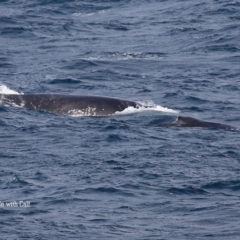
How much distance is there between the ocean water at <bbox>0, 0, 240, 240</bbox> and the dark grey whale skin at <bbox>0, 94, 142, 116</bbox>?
427mm

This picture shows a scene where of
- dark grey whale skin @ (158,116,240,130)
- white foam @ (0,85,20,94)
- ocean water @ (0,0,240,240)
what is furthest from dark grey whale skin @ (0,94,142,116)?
white foam @ (0,85,20,94)

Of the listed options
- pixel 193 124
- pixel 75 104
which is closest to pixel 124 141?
pixel 193 124

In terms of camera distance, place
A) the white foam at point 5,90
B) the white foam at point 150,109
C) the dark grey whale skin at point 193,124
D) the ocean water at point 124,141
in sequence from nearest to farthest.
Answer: the ocean water at point 124,141
the dark grey whale skin at point 193,124
the white foam at point 150,109
the white foam at point 5,90

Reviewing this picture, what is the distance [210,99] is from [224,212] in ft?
42.8

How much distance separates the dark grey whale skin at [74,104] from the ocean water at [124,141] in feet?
1.40

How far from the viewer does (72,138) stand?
2791cm

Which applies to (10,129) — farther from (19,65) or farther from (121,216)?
(19,65)

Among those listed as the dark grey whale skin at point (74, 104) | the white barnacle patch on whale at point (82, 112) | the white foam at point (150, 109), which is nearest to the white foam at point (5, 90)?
the dark grey whale skin at point (74, 104)

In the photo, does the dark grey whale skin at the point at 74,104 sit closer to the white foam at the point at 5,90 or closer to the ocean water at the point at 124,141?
the ocean water at the point at 124,141

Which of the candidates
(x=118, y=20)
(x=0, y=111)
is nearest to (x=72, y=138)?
(x=0, y=111)

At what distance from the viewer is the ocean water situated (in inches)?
832

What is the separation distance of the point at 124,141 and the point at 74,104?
4112mm

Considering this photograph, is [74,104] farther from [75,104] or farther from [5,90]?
[5,90]

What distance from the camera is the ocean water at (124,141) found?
69.4ft
